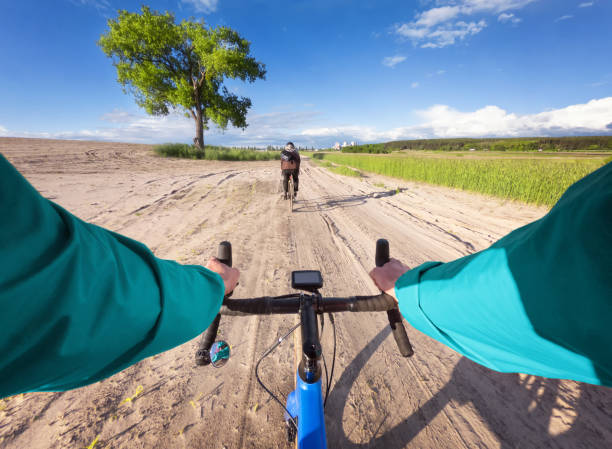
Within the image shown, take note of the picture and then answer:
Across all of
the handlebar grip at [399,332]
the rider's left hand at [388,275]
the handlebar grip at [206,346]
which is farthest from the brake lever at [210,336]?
the handlebar grip at [399,332]

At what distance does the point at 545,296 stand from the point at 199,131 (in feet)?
92.9

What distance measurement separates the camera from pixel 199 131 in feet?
81.5

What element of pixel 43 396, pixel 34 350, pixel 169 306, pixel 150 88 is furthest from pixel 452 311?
pixel 150 88

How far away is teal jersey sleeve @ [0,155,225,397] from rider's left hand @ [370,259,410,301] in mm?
977

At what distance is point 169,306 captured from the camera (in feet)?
2.50

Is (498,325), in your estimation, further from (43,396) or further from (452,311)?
(43,396)

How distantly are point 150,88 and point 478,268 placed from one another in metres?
28.4

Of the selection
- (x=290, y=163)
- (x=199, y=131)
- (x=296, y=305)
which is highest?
(x=199, y=131)

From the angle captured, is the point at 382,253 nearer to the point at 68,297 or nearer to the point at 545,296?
the point at 545,296

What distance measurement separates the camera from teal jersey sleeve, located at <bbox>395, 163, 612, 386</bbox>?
0.54 m

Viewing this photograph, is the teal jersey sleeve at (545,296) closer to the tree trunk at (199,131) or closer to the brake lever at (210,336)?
the brake lever at (210,336)

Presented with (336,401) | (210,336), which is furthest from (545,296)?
(336,401)

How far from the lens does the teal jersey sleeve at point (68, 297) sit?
0.47 metres

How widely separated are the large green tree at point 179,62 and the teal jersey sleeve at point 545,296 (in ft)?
80.8
